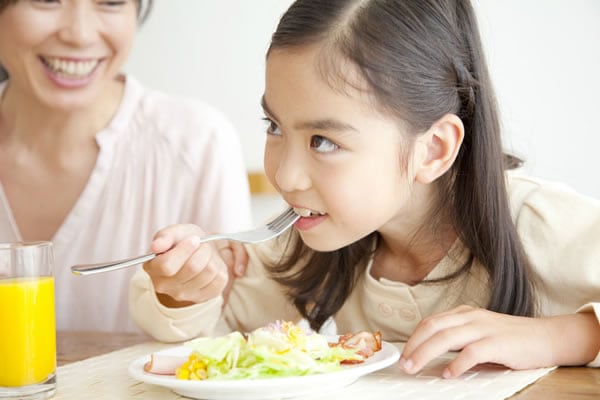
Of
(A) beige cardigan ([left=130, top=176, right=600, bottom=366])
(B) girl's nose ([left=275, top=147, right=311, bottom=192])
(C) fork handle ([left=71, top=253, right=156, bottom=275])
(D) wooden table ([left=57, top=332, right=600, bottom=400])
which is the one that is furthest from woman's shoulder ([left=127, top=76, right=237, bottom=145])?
(C) fork handle ([left=71, top=253, right=156, bottom=275])

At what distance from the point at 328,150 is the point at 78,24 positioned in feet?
3.29

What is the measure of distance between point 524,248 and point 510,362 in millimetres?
319

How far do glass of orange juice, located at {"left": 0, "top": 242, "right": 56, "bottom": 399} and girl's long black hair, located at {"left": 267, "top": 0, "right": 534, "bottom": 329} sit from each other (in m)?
0.49

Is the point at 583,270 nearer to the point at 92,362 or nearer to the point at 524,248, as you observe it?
the point at 524,248

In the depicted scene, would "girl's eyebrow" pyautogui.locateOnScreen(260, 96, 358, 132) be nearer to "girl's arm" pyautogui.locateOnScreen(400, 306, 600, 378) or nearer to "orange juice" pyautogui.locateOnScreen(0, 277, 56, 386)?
"girl's arm" pyautogui.locateOnScreen(400, 306, 600, 378)

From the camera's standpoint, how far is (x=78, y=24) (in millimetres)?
1986

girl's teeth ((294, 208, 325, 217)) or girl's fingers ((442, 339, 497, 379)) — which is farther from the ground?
girl's teeth ((294, 208, 325, 217))

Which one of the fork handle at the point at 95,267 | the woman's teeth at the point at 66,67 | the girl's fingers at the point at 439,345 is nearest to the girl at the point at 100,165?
the woman's teeth at the point at 66,67

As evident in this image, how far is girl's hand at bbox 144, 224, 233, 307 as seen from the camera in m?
1.25

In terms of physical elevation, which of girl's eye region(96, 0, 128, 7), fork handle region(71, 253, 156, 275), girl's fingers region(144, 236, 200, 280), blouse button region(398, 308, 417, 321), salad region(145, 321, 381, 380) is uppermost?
girl's eye region(96, 0, 128, 7)

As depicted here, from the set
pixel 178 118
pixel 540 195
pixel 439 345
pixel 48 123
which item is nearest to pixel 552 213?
pixel 540 195

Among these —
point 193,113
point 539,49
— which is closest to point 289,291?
point 193,113

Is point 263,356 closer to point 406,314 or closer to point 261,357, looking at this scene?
point 261,357

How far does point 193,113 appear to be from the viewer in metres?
2.23
